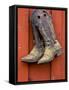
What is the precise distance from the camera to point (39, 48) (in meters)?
3.24

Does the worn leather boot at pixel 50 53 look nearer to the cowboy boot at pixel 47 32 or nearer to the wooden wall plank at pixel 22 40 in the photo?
the cowboy boot at pixel 47 32

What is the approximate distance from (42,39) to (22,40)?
15 centimetres

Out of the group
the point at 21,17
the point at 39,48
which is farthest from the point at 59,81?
the point at 21,17

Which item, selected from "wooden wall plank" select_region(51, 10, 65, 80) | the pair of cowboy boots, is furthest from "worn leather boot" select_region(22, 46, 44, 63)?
"wooden wall plank" select_region(51, 10, 65, 80)

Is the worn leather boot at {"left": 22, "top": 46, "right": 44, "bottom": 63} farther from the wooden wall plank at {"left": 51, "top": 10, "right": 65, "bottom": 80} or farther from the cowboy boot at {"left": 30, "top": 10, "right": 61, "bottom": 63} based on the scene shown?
the wooden wall plank at {"left": 51, "top": 10, "right": 65, "bottom": 80}

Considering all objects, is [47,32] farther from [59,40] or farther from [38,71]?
[38,71]

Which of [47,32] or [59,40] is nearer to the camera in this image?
[47,32]

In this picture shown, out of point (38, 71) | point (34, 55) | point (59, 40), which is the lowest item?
point (38, 71)

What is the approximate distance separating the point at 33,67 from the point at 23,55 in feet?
0.44

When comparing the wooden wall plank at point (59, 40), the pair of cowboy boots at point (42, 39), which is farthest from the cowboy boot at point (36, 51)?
the wooden wall plank at point (59, 40)

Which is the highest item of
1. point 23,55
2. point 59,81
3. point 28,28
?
point 28,28

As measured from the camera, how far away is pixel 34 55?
3219 mm

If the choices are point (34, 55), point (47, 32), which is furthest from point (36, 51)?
point (47, 32)

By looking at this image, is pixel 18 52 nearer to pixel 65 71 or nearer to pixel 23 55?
pixel 23 55
